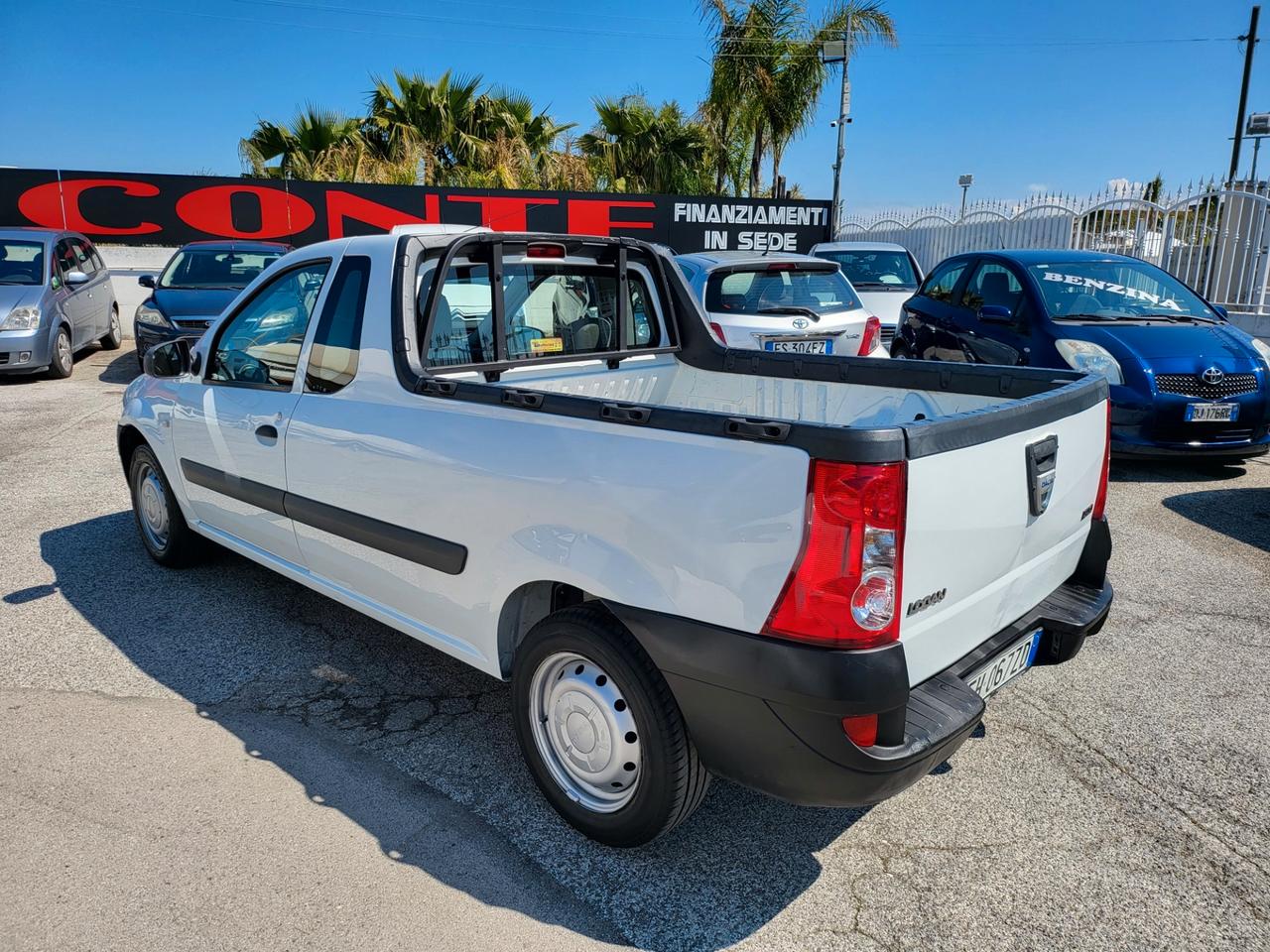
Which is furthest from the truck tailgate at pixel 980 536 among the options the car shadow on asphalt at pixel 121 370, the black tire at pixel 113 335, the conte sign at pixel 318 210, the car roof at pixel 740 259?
the conte sign at pixel 318 210

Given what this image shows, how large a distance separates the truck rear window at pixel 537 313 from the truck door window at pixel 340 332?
10.8 inches

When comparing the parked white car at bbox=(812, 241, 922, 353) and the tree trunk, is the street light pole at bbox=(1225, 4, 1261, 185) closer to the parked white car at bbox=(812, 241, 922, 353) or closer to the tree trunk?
the tree trunk

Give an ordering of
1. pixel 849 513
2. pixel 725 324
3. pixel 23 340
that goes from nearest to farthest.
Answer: pixel 849 513, pixel 725 324, pixel 23 340

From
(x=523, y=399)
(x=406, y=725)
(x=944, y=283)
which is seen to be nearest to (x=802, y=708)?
(x=523, y=399)

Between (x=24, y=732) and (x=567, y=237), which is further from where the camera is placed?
(x=567, y=237)

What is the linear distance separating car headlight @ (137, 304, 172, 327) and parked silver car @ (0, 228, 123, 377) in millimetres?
1431

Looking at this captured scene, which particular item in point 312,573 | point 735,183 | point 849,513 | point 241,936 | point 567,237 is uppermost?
point 735,183

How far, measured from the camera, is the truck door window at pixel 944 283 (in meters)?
8.66

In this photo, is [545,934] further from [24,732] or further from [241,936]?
[24,732]

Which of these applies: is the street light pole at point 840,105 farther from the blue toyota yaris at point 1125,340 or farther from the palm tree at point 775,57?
the blue toyota yaris at point 1125,340

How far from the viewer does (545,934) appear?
238 cm

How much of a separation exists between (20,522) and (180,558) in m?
1.76

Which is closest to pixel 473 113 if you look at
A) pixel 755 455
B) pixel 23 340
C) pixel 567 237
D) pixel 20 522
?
pixel 23 340

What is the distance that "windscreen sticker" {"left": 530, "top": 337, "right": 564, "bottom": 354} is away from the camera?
3747mm
